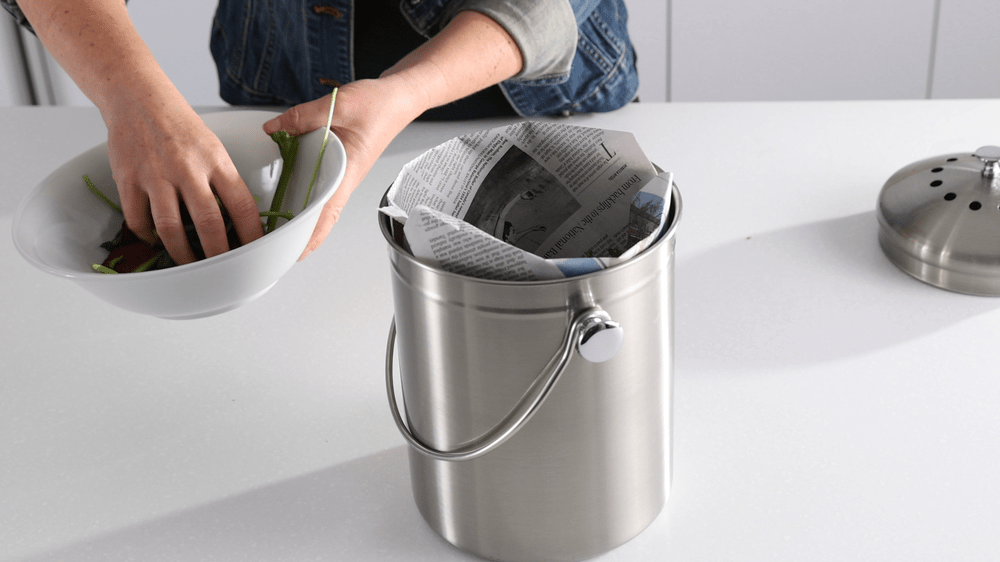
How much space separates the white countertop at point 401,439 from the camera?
0.46 m

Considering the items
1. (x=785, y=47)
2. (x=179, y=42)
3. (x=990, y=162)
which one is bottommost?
(x=785, y=47)

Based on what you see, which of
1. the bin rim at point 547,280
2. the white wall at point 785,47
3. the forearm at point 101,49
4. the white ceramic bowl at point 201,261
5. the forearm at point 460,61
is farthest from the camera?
the white wall at point 785,47

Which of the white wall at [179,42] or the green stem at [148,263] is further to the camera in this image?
the white wall at [179,42]

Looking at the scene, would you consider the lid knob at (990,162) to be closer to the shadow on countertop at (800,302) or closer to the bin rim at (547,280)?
the shadow on countertop at (800,302)

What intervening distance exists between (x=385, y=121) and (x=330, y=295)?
15 cm

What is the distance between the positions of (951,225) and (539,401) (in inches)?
16.4

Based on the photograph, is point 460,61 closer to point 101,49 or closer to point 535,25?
point 535,25

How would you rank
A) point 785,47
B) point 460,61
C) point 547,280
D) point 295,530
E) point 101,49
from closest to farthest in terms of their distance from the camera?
point 547,280, point 295,530, point 101,49, point 460,61, point 785,47

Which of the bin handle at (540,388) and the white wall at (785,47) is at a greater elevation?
the bin handle at (540,388)

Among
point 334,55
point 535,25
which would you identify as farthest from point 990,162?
point 334,55

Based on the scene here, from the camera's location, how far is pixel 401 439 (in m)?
0.53

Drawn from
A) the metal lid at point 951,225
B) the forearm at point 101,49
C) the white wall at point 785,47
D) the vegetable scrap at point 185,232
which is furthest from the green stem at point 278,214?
the white wall at point 785,47

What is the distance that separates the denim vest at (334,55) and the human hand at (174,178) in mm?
375

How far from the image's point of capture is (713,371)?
57 centimetres
